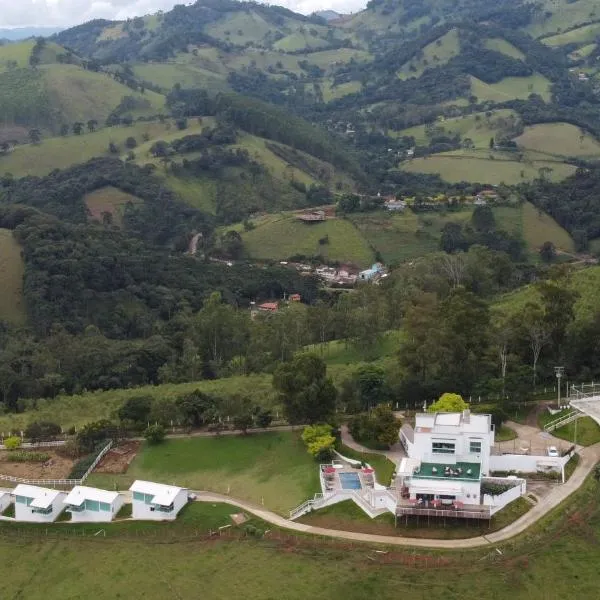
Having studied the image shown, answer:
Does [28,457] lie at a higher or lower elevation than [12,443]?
lower

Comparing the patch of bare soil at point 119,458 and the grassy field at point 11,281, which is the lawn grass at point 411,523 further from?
the grassy field at point 11,281

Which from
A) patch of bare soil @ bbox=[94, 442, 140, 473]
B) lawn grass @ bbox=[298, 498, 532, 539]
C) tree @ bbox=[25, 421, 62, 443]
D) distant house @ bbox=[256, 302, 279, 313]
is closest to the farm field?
distant house @ bbox=[256, 302, 279, 313]


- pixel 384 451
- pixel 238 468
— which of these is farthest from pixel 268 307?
pixel 384 451

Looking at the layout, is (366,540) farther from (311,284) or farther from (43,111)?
(43,111)

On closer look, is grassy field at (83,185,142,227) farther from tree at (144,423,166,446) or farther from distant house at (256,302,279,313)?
tree at (144,423,166,446)

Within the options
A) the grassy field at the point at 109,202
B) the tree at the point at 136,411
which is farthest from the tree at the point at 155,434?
the grassy field at the point at 109,202

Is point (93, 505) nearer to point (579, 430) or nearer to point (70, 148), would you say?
point (579, 430)
